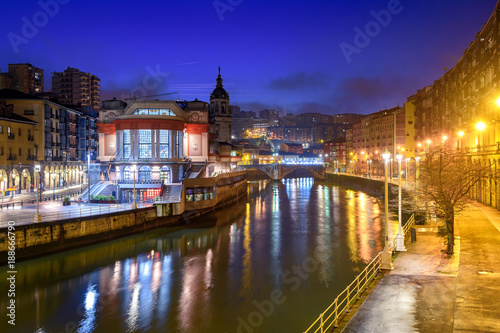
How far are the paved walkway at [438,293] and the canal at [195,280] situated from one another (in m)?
4.95

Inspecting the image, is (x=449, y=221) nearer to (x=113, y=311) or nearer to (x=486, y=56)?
(x=113, y=311)

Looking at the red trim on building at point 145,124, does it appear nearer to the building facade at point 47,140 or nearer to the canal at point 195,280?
the building facade at point 47,140

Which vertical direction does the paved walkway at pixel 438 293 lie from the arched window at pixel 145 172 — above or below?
below

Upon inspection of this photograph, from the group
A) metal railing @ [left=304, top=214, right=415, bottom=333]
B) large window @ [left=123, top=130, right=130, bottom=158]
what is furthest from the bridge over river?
metal railing @ [left=304, top=214, right=415, bottom=333]

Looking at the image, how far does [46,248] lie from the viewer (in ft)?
111

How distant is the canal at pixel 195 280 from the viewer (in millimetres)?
21375

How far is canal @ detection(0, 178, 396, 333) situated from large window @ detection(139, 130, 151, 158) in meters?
18.8

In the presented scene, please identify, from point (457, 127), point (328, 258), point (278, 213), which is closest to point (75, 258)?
point (328, 258)

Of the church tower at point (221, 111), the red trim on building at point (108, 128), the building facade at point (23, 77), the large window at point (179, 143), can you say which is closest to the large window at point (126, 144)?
the red trim on building at point (108, 128)

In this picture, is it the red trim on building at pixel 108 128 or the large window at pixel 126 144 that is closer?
the large window at pixel 126 144

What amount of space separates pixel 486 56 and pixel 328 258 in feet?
97.6

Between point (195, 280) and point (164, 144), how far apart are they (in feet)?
125

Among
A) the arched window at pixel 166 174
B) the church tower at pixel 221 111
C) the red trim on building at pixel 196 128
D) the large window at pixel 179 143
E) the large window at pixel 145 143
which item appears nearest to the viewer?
the arched window at pixel 166 174

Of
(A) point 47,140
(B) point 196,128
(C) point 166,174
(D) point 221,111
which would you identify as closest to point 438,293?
(C) point 166,174
